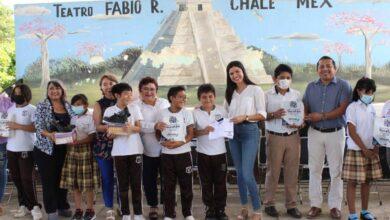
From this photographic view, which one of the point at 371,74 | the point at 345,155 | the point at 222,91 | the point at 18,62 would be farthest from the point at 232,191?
the point at 18,62

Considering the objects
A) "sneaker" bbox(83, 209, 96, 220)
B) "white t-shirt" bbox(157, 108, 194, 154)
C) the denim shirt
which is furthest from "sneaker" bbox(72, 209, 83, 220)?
"white t-shirt" bbox(157, 108, 194, 154)

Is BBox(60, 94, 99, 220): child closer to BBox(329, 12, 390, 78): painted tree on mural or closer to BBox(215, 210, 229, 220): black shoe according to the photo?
BBox(215, 210, 229, 220): black shoe

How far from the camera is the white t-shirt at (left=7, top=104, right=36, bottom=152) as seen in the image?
5.22 meters

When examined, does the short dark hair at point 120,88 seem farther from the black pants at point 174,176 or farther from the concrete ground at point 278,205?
the concrete ground at point 278,205

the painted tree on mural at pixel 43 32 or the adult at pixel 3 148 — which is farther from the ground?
the painted tree on mural at pixel 43 32

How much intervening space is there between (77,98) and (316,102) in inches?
102

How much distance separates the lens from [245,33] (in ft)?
22.1

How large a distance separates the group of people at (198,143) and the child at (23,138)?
0.01 meters

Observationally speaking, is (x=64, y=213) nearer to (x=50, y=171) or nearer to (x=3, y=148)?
(x=50, y=171)

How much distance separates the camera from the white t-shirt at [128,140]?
473cm

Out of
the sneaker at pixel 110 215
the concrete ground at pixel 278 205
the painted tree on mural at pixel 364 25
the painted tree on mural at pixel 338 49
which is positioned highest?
the painted tree on mural at pixel 364 25

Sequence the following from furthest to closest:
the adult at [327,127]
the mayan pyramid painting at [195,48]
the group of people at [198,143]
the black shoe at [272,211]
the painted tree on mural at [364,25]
→ the mayan pyramid painting at [195,48]
the painted tree on mural at [364,25]
the black shoe at [272,211]
the adult at [327,127]
the group of people at [198,143]

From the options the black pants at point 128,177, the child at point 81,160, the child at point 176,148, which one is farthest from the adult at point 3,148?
the child at point 176,148

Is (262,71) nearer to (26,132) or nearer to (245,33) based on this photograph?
(245,33)
